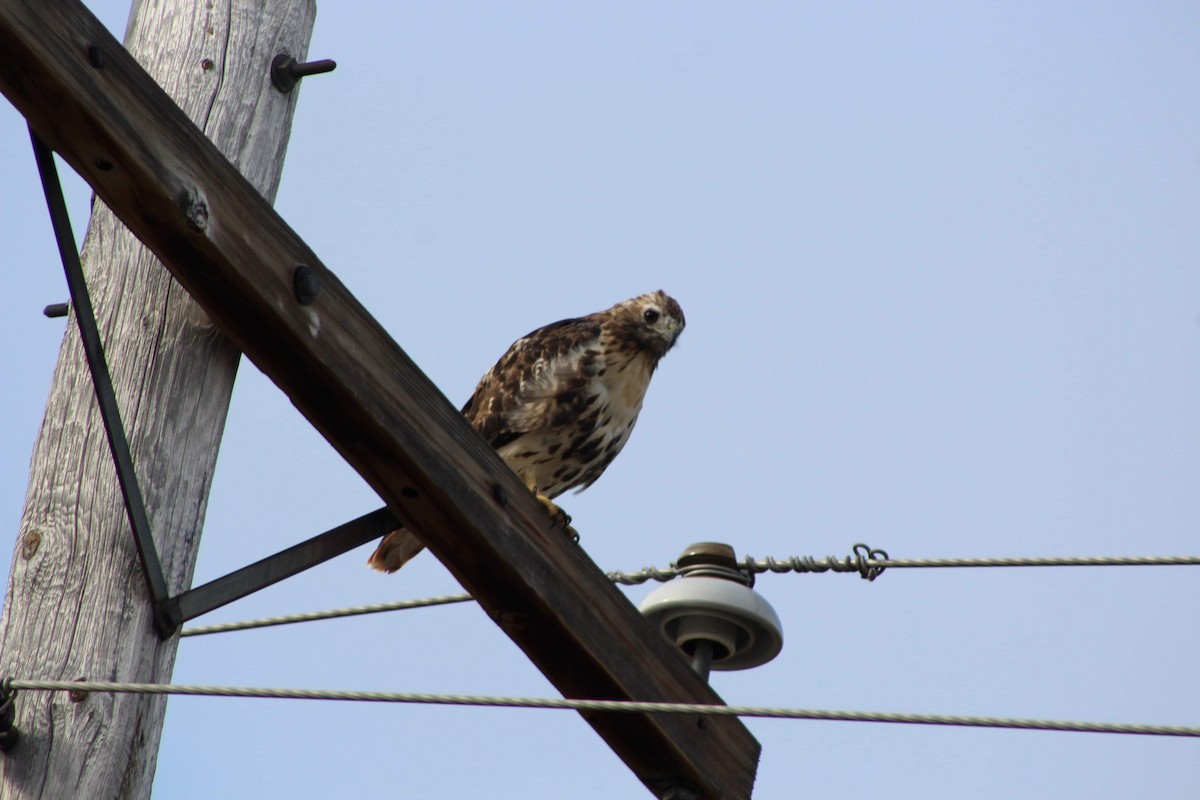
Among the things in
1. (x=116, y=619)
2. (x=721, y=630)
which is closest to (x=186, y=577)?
(x=116, y=619)

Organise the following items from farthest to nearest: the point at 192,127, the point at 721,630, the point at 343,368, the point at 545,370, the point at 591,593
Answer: the point at 545,370 → the point at 721,630 → the point at 591,593 → the point at 343,368 → the point at 192,127

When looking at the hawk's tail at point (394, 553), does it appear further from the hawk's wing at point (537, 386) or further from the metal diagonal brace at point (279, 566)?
the metal diagonal brace at point (279, 566)

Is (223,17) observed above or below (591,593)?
above

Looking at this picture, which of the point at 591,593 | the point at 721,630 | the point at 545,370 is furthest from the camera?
the point at 545,370

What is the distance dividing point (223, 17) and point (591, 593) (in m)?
1.53

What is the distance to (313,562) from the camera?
347 centimetres

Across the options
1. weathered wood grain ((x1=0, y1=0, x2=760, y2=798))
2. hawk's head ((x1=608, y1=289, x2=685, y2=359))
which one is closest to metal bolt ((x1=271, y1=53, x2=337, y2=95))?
weathered wood grain ((x1=0, y1=0, x2=760, y2=798))

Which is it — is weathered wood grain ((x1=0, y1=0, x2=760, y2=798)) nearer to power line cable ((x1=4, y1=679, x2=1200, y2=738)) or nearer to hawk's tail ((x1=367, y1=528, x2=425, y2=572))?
power line cable ((x1=4, y1=679, x2=1200, y2=738))

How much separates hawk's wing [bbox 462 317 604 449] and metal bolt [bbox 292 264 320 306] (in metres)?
2.94

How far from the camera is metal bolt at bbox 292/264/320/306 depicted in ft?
10.7

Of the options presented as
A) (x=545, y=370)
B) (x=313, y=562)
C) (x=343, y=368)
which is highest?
(x=545, y=370)

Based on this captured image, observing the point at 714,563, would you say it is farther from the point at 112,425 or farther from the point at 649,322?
the point at 649,322

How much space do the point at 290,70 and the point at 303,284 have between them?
0.87m

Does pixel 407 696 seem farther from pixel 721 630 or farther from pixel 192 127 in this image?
pixel 721 630
